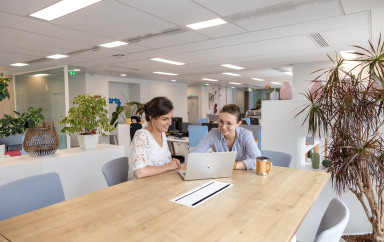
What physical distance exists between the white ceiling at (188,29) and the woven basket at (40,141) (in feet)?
4.58

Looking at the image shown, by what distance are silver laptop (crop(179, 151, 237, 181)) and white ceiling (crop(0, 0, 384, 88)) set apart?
76.4 inches

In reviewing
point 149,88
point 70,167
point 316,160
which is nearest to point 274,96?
point 316,160

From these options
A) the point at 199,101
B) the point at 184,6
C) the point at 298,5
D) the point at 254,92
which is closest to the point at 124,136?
the point at 184,6

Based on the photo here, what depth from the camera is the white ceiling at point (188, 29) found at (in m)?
2.96

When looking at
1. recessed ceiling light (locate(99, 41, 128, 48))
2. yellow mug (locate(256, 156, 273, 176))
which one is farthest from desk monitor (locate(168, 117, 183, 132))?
yellow mug (locate(256, 156, 273, 176))

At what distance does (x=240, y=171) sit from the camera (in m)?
1.86

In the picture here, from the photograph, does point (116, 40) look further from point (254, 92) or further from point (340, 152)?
point (254, 92)

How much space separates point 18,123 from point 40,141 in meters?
0.28

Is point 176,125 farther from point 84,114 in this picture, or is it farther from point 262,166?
point 262,166

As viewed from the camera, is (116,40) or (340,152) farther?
(116,40)

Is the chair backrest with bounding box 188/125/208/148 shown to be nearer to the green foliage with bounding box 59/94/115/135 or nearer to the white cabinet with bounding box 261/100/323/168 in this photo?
the white cabinet with bounding box 261/100/323/168

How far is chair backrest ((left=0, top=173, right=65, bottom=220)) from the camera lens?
1.44 meters

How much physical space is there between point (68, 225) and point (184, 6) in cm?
260

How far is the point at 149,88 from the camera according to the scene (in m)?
11.5
